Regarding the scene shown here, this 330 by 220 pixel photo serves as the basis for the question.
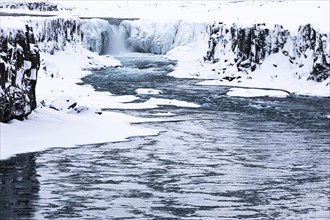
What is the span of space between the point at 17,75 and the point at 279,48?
2749cm

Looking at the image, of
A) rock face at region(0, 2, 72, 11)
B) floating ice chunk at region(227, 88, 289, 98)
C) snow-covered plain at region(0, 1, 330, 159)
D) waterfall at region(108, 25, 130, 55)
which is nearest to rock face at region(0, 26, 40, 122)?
snow-covered plain at region(0, 1, 330, 159)

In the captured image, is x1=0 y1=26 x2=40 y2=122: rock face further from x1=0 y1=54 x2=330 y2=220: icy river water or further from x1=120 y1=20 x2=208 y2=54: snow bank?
x1=120 y1=20 x2=208 y2=54: snow bank

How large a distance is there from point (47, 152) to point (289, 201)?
8747 millimetres

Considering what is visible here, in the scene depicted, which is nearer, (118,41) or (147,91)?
(147,91)

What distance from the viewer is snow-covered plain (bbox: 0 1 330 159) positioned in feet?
81.4

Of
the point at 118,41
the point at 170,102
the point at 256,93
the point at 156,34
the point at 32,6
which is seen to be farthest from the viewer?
the point at 32,6

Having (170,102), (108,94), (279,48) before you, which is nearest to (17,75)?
(170,102)

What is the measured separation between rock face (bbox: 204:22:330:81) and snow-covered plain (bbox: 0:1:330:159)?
69 cm

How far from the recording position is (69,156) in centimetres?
2205

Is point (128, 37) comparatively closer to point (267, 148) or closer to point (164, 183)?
point (267, 148)

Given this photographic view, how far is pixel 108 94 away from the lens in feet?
127

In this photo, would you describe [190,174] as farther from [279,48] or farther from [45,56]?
[45,56]

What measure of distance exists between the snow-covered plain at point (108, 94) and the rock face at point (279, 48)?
0.69 m

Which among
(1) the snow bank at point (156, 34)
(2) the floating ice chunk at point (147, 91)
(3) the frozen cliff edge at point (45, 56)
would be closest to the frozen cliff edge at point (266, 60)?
(2) the floating ice chunk at point (147, 91)
